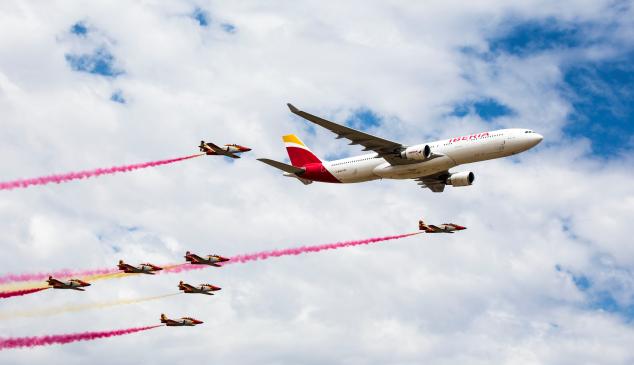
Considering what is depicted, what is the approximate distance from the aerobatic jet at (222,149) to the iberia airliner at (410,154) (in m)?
11.7

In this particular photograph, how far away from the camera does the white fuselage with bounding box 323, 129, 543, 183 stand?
329 ft

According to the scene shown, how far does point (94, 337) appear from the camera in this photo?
91.5 meters

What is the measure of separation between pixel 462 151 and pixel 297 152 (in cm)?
2801

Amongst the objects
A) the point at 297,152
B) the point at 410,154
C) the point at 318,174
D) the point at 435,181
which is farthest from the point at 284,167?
the point at 435,181

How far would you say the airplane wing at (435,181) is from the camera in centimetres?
11700

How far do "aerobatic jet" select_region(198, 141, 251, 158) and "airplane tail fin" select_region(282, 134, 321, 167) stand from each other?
1273 inches

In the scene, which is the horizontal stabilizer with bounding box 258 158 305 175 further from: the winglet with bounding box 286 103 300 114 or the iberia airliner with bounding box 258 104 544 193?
the winglet with bounding box 286 103 300 114

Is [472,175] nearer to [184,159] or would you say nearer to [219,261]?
[219,261]

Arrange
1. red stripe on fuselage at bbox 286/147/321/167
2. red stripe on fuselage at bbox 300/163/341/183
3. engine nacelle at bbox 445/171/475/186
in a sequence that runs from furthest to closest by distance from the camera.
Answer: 1. red stripe on fuselage at bbox 286/147/321/167
2. engine nacelle at bbox 445/171/475/186
3. red stripe on fuselage at bbox 300/163/341/183

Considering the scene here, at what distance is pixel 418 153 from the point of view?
10156cm

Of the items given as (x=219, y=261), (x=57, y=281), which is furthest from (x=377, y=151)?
(x=57, y=281)

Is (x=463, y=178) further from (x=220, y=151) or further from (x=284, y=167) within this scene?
(x=220, y=151)

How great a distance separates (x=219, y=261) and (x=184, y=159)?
1884 cm

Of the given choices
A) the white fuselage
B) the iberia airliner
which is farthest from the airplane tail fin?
the white fuselage
